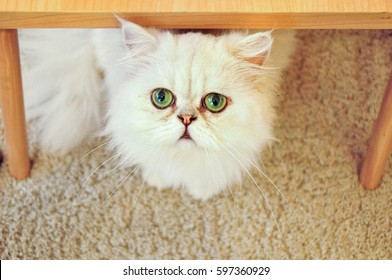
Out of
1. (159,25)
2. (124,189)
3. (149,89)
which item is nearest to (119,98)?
(149,89)

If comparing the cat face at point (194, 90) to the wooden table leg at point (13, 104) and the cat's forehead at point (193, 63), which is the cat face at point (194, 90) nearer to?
the cat's forehead at point (193, 63)

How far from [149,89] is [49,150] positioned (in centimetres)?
42

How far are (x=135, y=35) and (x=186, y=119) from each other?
168mm

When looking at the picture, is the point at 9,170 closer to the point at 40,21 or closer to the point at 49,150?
the point at 49,150

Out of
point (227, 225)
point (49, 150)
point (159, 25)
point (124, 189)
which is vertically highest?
point (159, 25)

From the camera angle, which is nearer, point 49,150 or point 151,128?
point 151,128

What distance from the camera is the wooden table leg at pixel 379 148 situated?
1119mm

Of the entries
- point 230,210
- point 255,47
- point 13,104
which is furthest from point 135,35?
point 230,210

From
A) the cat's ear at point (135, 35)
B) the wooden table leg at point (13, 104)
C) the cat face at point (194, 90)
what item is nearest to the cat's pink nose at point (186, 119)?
the cat face at point (194, 90)

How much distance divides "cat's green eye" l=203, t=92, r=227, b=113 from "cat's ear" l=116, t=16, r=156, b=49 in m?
0.14

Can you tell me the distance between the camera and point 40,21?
90 centimetres

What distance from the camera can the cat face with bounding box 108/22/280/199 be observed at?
964mm

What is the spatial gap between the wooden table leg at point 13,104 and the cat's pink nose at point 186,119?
335 millimetres

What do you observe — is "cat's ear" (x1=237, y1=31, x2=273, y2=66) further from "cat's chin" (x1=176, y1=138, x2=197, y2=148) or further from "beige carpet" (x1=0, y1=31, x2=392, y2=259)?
"beige carpet" (x1=0, y1=31, x2=392, y2=259)
